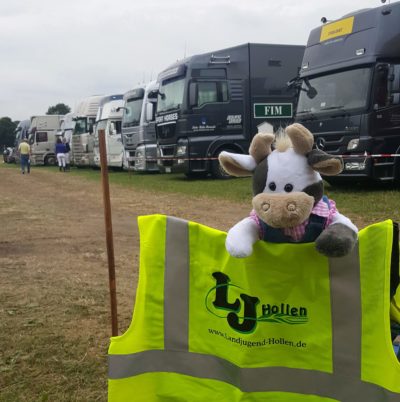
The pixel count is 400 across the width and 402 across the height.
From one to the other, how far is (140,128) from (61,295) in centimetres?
1531

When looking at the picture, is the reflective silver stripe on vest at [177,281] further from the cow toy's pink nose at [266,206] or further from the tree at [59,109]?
the tree at [59,109]

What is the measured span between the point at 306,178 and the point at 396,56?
28.2 ft

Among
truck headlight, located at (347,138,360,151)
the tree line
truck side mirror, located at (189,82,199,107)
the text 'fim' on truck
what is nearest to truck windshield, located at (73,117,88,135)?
truck side mirror, located at (189,82,199,107)

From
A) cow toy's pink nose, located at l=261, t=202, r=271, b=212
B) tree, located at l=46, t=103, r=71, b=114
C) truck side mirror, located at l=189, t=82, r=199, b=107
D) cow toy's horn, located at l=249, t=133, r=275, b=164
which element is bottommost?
cow toy's pink nose, located at l=261, t=202, r=271, b=212

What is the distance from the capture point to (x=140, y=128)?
1919cm

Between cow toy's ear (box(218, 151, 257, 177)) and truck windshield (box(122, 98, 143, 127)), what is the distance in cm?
1751

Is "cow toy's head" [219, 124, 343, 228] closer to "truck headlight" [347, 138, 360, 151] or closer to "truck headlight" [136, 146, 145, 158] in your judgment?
"truck headlight" [347, 138, 360, 151]

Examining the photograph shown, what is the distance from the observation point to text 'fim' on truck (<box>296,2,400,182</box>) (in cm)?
966

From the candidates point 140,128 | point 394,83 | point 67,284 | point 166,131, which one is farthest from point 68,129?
point 67,284

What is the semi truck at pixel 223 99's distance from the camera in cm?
1478

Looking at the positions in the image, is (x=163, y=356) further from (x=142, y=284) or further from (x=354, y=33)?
(x=354, y=33)

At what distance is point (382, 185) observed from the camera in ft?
37.2

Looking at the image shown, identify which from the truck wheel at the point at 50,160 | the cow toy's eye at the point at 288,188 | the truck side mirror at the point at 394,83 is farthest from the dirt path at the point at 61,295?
the truck wheel at the point at 50,160

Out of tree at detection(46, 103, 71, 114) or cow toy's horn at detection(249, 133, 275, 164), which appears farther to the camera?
tree at detection(46, 103, 71, 114)
